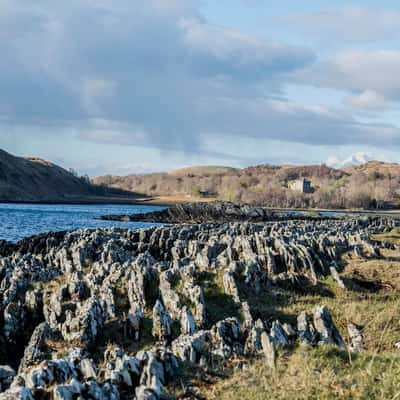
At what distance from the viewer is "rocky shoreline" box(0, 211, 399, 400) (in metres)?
10.6

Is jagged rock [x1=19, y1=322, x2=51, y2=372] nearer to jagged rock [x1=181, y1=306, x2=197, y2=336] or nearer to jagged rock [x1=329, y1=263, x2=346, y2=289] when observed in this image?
jagged rock [x1=181, y1=306, x2=197, y2=336]

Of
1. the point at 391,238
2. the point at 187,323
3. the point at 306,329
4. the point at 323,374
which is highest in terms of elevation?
the point at 391,238

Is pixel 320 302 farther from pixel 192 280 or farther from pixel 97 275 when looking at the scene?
pixel 97 275

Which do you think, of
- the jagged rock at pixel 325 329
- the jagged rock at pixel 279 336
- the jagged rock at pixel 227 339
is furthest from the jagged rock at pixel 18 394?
the jagged rock at pixel 325 329

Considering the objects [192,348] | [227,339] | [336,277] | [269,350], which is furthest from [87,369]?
[336,277]

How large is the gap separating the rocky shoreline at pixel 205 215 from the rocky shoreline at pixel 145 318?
90131mm

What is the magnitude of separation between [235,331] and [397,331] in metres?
6.23

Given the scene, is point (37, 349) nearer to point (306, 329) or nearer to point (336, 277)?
point (306, 329)

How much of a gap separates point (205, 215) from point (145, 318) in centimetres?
11066

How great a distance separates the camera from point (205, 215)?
128750 millimetres

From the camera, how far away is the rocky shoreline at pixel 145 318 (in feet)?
34.9

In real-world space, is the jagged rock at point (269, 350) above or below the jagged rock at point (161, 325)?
above

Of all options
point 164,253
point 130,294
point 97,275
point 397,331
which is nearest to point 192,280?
point 130,294

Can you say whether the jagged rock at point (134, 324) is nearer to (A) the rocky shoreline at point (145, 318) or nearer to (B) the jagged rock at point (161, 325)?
(A) the rocky shoreline at point (145, 318)
